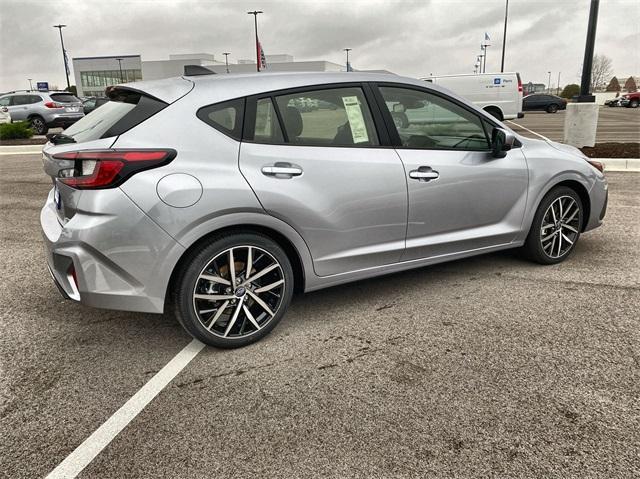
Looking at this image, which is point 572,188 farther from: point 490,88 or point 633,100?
point 633,100

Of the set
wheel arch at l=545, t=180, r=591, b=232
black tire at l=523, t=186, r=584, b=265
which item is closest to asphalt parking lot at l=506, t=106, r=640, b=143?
wheel arch at l=545, t=180, r=591, b=232

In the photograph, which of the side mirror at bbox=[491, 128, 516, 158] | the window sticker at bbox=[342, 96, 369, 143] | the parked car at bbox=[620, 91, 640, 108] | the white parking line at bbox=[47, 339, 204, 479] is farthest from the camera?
the parked car at bbox=[620, 91, 640, 108]

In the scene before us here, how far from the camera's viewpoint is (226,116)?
3090 millimetres

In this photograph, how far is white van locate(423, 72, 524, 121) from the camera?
20859 millimetres

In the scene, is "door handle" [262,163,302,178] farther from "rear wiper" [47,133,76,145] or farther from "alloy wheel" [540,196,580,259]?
"alloy wheel" [540,196,580,259]

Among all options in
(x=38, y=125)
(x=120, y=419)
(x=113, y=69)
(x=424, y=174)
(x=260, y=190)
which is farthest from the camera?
(x=113, y=69)

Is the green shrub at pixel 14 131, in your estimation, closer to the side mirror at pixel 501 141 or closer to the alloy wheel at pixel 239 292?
the alloy wheel at pixel 239 292

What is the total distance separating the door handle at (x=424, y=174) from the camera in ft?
11.7

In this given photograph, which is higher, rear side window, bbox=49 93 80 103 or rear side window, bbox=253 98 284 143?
rear side window, bbox=49 93 80 103

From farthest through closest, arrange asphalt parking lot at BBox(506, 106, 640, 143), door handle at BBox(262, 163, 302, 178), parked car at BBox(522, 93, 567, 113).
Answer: parked car at BBox(522, 93, 567, 113), asphalt parking lot at BBox(506, 106, 640, 143), door handle at BBox(262, 163, 302, 178)

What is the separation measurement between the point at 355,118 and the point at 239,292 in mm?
1404

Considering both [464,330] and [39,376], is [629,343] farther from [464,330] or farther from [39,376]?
[39,376]

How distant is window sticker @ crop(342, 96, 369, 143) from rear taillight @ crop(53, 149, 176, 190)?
1.26 metres

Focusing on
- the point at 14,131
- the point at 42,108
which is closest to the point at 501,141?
the point at 14,131
